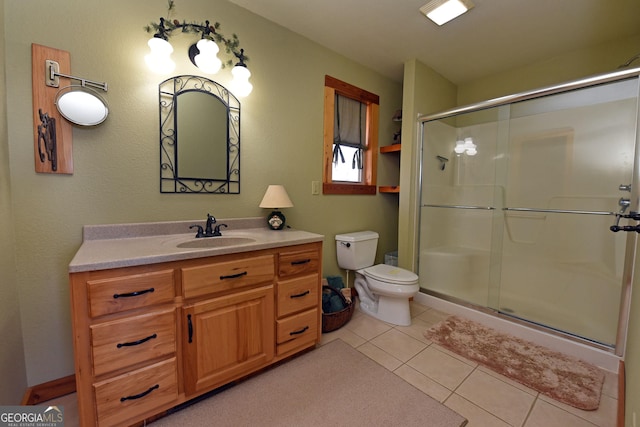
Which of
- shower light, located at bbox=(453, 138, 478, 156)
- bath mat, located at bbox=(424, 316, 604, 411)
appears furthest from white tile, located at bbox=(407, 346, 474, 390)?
shower light, located at bbox=(453, 138, 478, 156)

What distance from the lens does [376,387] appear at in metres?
1.45

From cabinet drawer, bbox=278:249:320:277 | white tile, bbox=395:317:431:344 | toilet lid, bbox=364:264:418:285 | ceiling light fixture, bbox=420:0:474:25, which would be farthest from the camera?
toilet lid, bbox=364:264:418:285

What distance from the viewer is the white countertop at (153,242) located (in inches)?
41.1

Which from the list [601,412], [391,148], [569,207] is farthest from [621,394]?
[391,148]

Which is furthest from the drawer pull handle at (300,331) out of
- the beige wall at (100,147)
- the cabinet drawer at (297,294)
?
the beige wall at (100,147)

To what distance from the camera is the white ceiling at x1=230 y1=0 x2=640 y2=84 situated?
1.77 meters

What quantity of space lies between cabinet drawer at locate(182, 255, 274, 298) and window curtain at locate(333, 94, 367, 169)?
4.69 feet

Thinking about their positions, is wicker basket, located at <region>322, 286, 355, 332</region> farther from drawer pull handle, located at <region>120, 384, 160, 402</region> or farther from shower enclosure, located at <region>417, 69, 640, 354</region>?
drawer pull handle, located at <region>120, 384, 160, 402</region>

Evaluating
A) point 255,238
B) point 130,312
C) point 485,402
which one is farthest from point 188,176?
point 485,402

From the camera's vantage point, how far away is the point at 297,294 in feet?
5.28

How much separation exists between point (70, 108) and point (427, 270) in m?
3.05

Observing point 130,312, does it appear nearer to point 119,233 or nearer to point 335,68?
point 119,233

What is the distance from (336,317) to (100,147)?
192 centimetres

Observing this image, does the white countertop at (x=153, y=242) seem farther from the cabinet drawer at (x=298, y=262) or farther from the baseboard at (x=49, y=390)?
the baseboard at (x=49, y=390)
